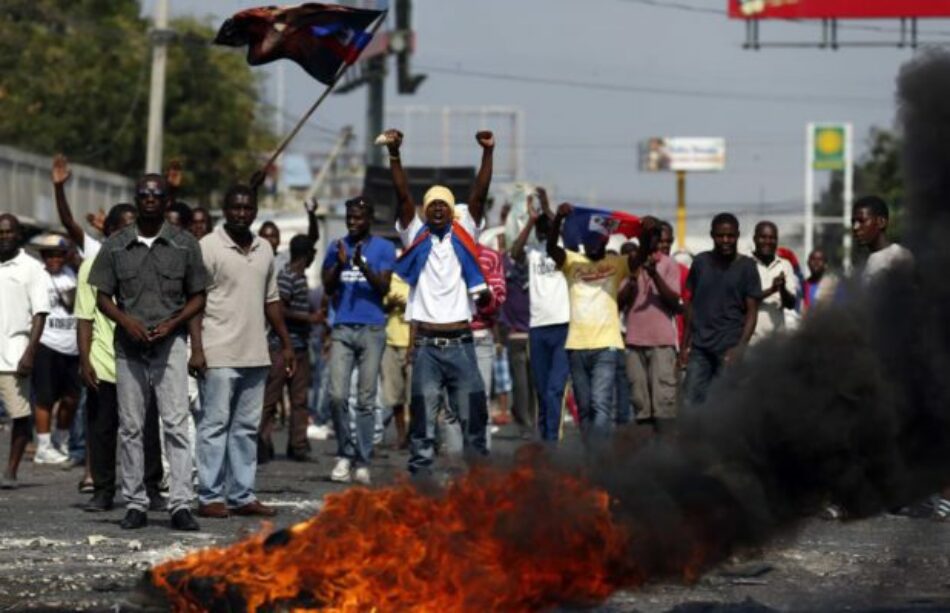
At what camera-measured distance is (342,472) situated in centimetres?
1537

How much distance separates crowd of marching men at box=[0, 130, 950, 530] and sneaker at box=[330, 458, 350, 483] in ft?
0.08

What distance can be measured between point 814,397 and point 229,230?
18.9 ft

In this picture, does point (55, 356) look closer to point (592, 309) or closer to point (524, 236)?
point (524, 236)

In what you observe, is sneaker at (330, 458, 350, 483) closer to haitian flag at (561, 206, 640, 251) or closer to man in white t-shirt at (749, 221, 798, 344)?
haitian flag at (561, 206, 640, 251)

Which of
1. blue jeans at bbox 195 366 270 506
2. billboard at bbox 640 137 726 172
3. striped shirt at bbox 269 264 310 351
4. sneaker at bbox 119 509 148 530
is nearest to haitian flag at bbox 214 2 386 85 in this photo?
blue jeans at bbox 195 366 270 506

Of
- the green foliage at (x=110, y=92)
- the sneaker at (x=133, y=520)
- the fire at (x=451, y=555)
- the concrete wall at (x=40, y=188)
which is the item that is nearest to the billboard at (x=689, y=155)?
the green foliage at (x=110, y=92)

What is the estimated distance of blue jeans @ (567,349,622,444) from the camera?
15367 millimetres

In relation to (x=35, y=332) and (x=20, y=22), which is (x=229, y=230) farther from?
(x=20, y=22)

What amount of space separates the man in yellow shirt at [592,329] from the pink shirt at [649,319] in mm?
1014

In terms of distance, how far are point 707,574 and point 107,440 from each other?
20.1ft

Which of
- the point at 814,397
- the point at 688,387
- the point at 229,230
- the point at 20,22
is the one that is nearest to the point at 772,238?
the point at 688,387

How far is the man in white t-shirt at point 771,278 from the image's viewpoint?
15.4 m

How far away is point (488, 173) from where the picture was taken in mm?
13195

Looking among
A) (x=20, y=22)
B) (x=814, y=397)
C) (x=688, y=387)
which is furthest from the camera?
(x=20, y=22)
